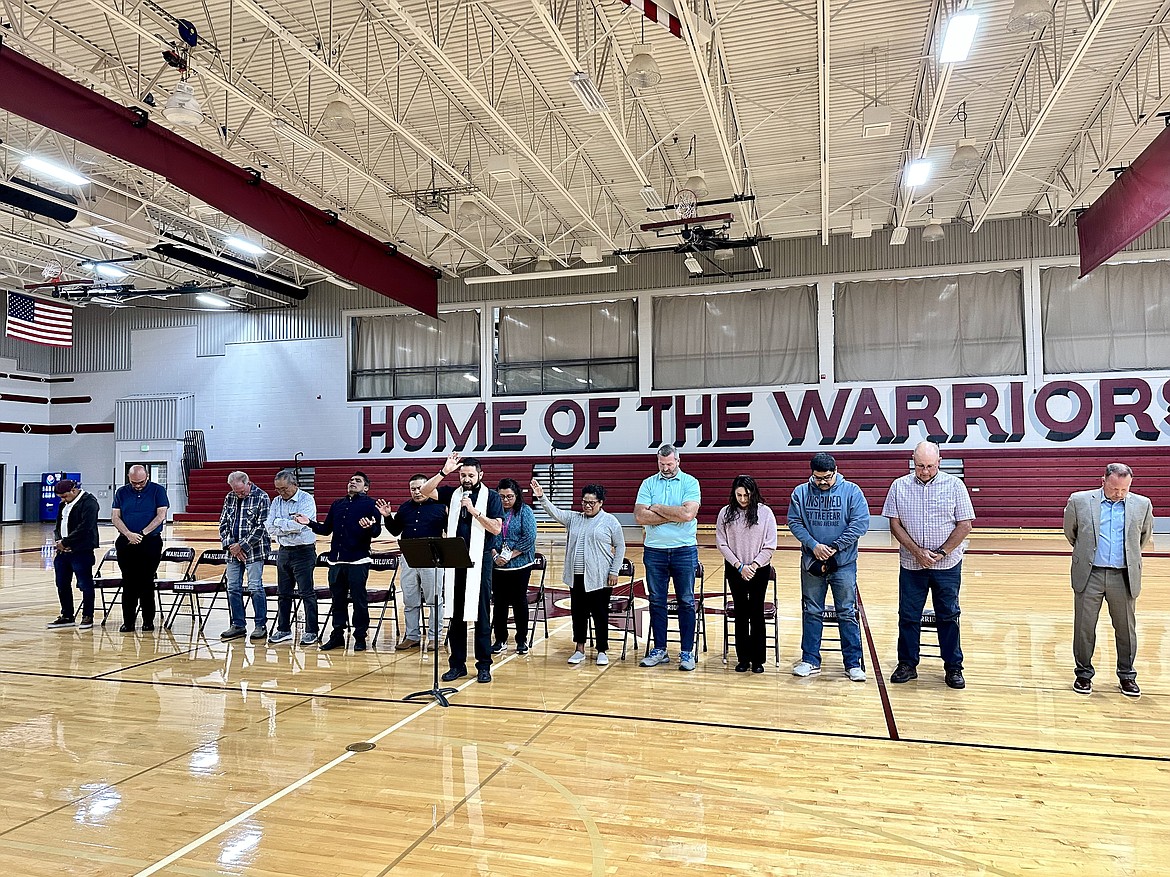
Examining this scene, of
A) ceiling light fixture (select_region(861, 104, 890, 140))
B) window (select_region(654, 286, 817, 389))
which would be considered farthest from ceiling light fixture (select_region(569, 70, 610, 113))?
window (select_region(654, 286, 817, 389))

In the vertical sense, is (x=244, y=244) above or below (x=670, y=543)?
above

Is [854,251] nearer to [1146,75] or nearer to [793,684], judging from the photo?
[1146,75]

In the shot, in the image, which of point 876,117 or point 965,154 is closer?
point 876,117

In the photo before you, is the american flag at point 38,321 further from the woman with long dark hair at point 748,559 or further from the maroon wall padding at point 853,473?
the woman with long dark hair at point 748,559

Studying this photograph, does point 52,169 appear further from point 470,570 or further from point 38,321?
point 470,570

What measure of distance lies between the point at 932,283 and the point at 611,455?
30.5 feet

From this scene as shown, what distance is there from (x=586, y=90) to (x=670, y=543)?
6.37 m

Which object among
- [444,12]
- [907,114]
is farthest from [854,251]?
[444,12]

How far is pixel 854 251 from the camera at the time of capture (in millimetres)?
20000

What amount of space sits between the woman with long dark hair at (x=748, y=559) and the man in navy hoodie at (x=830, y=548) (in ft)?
0.82

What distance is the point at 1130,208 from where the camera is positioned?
12844mm

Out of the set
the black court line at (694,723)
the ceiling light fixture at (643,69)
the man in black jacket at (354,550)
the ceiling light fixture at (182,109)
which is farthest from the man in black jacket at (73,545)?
the ceiling light fixture at (643,69)

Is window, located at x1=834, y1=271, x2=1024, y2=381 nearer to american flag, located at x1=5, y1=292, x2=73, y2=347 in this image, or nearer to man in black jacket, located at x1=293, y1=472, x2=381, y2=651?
man in black jacket, located at x1=293, y1=472, x2=381, y2=651

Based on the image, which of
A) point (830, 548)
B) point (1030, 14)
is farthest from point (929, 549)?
point (1030, 14)
